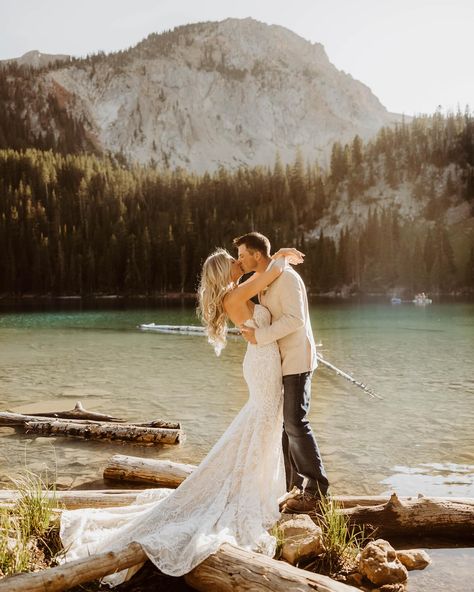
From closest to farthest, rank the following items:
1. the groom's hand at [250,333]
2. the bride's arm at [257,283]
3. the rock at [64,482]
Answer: the bride's arm at [257,283] → the groom's hand at [250,333] → the rock at [64,482]

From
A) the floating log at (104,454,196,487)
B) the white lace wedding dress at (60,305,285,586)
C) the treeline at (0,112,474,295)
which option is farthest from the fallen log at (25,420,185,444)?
the treeline at (0,112,474,295)

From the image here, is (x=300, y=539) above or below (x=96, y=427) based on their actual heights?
above

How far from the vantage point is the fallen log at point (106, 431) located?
1057 centimetres

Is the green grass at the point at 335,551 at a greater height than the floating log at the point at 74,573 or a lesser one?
lesser

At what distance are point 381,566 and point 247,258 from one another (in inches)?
117

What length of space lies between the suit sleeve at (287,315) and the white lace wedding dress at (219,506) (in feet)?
0.67

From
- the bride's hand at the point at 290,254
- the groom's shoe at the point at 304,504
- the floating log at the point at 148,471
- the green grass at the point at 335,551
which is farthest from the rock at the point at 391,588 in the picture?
the floating log at the point at 148,471

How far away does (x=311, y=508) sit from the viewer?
561 centimetres

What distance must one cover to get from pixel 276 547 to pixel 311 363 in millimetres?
1761

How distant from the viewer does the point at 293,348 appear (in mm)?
5723

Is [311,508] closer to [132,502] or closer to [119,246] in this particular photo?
[132,502]

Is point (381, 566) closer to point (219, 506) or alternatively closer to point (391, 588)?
point (391, 588)

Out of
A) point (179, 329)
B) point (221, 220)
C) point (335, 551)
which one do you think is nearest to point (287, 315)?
point (335, 551)

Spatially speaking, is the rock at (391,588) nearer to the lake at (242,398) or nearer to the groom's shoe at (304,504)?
the groom's shoe at (304,504)
